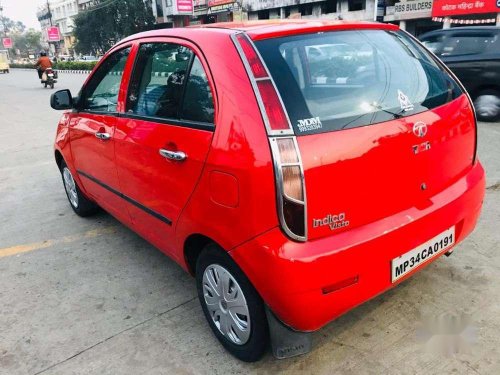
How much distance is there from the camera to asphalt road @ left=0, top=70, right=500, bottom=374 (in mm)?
2256

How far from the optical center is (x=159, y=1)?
64.9 metres

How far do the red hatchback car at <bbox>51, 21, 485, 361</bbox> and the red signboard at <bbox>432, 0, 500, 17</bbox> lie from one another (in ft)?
93.8

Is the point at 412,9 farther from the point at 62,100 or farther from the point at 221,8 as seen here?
the point at 62,100

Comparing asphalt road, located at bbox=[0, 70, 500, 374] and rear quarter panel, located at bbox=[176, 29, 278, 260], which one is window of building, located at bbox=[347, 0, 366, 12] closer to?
asphalt road, located at bbox=[0, 70, 500, 374]

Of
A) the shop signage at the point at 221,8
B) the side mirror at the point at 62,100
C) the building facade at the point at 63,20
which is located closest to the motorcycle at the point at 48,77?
the side mirror at the point at 62,100

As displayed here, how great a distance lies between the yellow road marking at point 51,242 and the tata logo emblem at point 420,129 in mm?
2882

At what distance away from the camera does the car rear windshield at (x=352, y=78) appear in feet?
6.32

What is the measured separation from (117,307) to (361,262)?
1.69 metres

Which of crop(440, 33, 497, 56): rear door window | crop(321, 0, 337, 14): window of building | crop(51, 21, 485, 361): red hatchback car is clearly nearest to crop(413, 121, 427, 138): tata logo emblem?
crop(51, 21, 485, 361): red hatchback car

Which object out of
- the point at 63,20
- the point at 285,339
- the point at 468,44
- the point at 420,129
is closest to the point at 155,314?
the point at 285,339

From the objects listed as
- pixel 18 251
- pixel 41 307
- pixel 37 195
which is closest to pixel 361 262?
pixel 41 307

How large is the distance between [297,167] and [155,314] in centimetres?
151

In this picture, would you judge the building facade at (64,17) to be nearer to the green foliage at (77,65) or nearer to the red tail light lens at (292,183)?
the green foliage at (77,65)

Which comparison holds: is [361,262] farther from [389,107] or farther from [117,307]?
[117,307]
